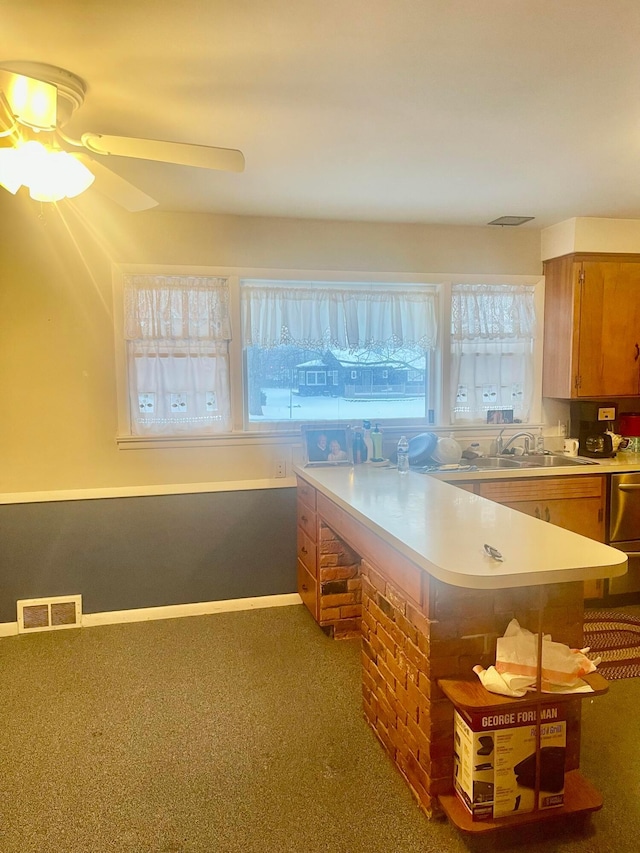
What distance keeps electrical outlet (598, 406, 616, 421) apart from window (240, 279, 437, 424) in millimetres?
1189

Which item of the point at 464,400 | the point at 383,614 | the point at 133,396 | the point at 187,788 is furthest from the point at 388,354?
the point at 187,788

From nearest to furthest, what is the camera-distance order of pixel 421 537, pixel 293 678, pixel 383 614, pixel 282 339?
pixel 421 537 < pixel 383 614 < pixel 293 678 < pixel 282 339

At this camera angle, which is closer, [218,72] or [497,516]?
[218,72]

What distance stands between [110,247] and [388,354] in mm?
1846

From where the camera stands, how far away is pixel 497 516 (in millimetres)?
2209

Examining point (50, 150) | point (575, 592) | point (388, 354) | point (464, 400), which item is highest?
point (50, 150)

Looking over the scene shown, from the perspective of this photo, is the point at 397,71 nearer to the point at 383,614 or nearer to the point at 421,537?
the point at 421,537

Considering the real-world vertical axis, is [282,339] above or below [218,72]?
below

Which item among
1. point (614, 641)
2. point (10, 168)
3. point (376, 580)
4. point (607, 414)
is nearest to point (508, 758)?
point (376, 580)

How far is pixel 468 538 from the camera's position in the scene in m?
1.93

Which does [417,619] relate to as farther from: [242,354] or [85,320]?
[85,320]

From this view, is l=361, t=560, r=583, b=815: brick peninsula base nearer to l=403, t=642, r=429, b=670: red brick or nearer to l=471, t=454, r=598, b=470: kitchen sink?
l=403, t=642, r=429, b=670: red brick

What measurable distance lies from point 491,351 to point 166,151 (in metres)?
2.78

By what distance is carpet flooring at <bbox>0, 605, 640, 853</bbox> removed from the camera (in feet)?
6.01
